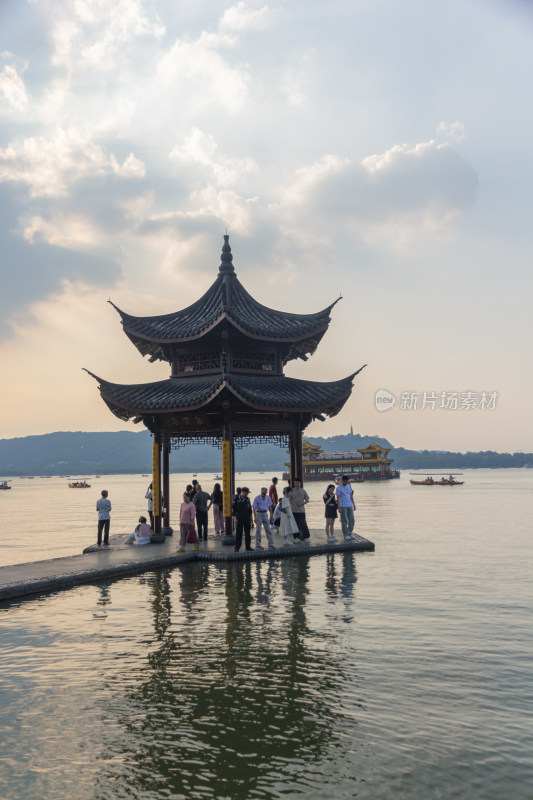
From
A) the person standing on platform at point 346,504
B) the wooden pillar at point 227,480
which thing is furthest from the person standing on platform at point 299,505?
the wooden pillar at point 227,480

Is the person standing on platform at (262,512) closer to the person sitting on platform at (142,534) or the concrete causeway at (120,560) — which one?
the concrete causeway at (120,560)

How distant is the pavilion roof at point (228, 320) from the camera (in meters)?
21.5

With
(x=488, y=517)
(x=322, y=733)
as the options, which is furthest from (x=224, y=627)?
(x=488, y=517)

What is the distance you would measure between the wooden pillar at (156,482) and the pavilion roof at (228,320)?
3510mm

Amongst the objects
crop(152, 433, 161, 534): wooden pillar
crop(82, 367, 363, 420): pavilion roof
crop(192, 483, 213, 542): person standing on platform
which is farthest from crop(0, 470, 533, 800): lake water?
crop(82, 367, 363, 420): pavilion roof

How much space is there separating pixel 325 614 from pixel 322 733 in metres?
5.48

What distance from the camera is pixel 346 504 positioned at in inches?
795

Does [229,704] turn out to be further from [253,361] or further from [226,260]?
[226,260]

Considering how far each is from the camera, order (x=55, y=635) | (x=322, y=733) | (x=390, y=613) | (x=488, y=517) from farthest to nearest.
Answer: (x=488, y=517) < (x=390, y=613) < (x=55, y=635) < (x=322, y=733)

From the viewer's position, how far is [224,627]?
36.9 ft

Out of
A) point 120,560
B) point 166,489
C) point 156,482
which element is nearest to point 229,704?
point 120,560

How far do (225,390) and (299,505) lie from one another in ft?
14.2

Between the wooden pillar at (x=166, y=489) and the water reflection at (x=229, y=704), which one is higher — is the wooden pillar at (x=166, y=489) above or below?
above

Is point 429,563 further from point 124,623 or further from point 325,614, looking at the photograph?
point 124,623
